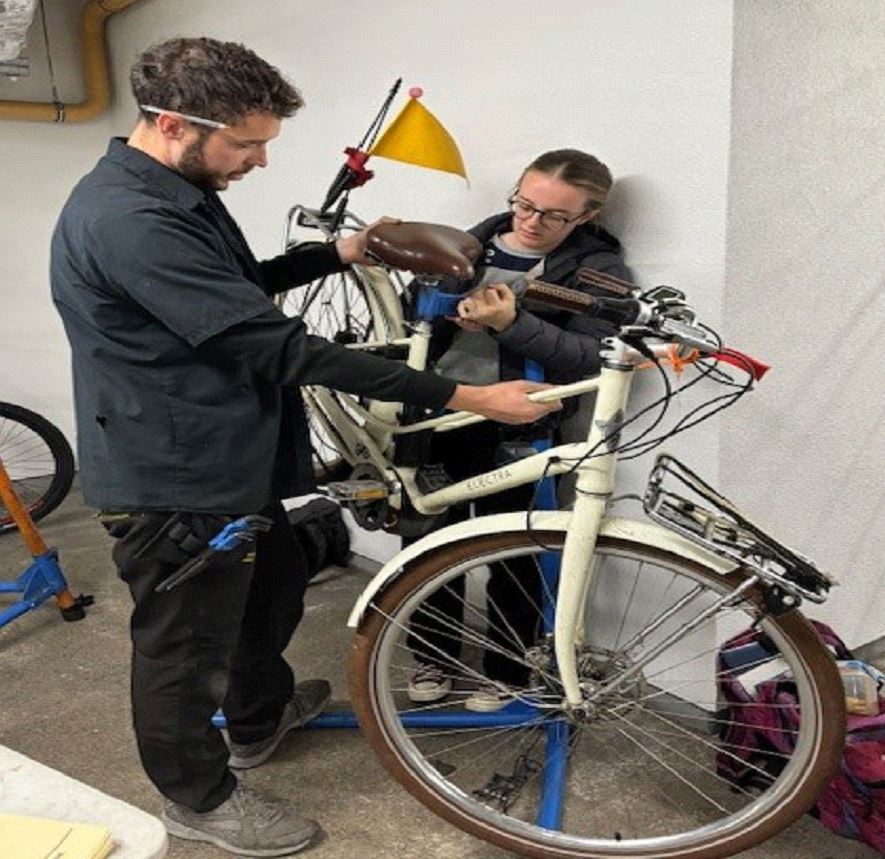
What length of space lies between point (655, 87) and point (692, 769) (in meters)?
1.45

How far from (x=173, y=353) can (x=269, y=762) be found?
1.07 metres

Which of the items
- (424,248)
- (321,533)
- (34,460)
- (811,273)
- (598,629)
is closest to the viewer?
(424,248)

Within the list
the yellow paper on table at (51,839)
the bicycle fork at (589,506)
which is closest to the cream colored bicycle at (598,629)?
the bicycle fork at (589,506)

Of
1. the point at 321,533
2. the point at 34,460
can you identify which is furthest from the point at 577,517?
→ the point at 34,460

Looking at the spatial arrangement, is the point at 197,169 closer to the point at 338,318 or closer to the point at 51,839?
the point at 51,839

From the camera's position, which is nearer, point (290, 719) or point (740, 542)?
point (740, 542)

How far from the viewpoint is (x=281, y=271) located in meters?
1.69

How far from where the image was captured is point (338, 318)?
2.56m

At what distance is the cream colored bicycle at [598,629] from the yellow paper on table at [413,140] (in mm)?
260

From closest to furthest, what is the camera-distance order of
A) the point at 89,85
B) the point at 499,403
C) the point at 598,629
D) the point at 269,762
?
the point at 499,403 → the point at 269,762 → the point at 598,629 → the point at 89,85

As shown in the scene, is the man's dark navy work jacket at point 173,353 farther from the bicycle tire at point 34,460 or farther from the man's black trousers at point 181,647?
the bicycle tire at point 34,460

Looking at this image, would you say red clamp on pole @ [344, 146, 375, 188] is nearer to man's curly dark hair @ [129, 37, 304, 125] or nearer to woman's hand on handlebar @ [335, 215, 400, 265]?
→ woman's hand on handlebar @ [335, 215, 400, 265]

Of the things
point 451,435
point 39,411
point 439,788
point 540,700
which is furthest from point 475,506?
point 39,411

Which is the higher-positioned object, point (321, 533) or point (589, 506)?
point (589, 506)
